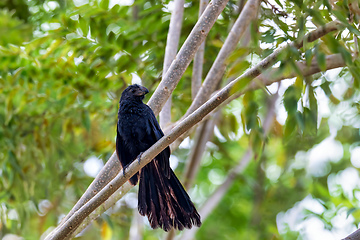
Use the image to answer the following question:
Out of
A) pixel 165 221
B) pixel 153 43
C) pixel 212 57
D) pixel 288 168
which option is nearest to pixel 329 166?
pixel 288 168

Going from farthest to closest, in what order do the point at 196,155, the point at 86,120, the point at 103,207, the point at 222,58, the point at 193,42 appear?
the point at 86,120 → the point at 196,155 → the point at 222,58 → the point at 103,207 → the point at 193,42

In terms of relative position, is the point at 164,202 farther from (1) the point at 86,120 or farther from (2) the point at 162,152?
(1) the point at 86,120

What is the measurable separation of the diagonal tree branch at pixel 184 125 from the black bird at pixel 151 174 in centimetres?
64

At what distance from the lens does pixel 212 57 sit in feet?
15.2

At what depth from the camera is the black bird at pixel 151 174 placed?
2.98 metres

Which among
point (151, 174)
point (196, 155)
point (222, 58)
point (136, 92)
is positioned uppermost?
point (222, 58)

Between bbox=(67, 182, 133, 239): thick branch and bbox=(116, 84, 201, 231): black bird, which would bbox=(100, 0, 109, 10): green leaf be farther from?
bbox=(67, 182, 133, 239): thick branch

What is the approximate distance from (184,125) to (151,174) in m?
1.13

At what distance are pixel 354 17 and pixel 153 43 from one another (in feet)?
6.45

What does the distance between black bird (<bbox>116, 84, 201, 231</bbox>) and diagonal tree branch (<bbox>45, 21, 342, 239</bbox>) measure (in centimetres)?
64

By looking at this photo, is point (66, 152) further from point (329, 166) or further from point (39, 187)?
point (329, 166)

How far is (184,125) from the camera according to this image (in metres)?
2.25

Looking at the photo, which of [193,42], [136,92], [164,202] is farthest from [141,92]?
[164,202]

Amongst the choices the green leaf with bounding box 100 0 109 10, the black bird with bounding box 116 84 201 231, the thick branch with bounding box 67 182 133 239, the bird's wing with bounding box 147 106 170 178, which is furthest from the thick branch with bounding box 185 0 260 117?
the green leaf with bounding box 100 0 109 10
